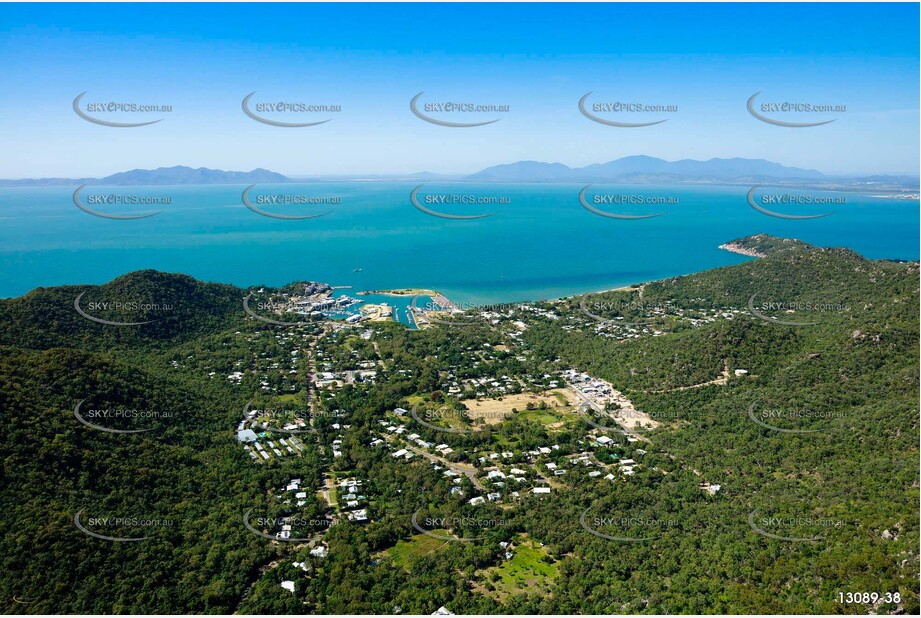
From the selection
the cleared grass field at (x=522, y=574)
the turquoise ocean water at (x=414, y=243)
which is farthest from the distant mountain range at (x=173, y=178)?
the cleared grass field at (x=522, y=574)

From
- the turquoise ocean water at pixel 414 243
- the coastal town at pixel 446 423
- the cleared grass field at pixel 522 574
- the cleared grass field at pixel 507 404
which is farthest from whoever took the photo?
the turquoise ocean water at pixel 414 243

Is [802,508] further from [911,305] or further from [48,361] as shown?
[48,361]

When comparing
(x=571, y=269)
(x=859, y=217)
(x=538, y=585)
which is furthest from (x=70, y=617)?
(x=859, y=217)

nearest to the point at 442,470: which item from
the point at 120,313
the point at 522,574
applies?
the point at 522,574

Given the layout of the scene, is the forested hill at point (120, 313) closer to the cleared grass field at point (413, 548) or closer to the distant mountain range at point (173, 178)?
the cleared grass field at point (413, 548)

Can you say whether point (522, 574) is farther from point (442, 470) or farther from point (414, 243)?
point (414, 243)
